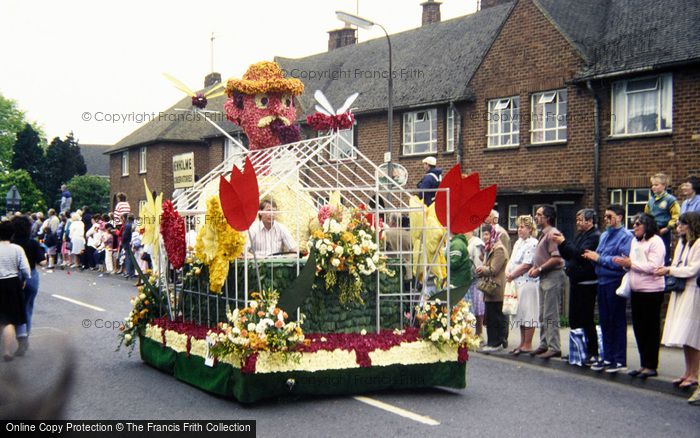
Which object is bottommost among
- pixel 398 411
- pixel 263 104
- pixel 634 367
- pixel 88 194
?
pixel 634 367

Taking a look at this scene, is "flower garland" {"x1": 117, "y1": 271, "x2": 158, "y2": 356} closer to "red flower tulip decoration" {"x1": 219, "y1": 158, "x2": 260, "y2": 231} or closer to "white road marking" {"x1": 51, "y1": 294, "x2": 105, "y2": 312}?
"red flower tulip decoration" {"x1": 219, "y1": 158, "x2": 260, "y2": 231}

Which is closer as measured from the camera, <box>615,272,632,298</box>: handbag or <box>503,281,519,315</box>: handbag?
<box>615,272,632,298</box>: handbag

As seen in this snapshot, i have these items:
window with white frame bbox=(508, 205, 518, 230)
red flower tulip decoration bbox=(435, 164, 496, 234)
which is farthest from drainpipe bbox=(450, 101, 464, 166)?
red flower tulip decoration bbox=(435, 164, 496, 234)

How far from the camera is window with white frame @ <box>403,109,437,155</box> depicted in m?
27.7

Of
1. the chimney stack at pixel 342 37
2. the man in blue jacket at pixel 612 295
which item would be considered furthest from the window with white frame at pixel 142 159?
the man in blue jacket at pixel 612 295

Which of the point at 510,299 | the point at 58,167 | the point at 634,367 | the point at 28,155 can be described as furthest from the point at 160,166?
the point at 28,155

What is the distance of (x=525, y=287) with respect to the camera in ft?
40.7

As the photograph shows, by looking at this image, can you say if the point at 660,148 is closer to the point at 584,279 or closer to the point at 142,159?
the point at 584,279

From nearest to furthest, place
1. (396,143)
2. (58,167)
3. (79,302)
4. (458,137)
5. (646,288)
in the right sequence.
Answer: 1. (646,288)
2. (79,302)
3. (458,137)
4. (396,143)
5. (58,167)

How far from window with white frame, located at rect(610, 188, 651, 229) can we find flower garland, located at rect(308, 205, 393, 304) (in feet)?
44.9

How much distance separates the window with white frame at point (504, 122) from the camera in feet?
80.5

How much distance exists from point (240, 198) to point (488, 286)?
18.4 feet

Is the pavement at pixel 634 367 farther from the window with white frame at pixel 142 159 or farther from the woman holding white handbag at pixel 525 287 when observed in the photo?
the window with white frame at pixel 142 159

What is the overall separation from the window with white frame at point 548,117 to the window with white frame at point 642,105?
A: 5.80 ft
